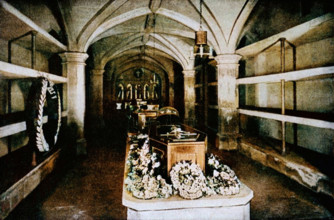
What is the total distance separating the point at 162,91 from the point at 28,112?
12886mm

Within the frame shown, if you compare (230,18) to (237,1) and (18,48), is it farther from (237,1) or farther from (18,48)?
(18,48)

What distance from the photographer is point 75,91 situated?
679 centimetres

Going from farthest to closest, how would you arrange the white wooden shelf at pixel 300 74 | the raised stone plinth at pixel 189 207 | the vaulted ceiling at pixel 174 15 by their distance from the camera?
the vaulted ceiling at pixel 174 15 < the white wooden shelf at pixel 300 74 < the raised stone plinth at pixel 189 207

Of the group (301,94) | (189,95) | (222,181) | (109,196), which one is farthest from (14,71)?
(189,95)

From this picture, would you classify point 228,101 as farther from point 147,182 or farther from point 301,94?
point 147,182

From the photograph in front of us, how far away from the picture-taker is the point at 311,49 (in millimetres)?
5434

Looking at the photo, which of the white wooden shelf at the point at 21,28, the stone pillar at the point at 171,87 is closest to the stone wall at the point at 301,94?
the white wooden shelf at the point at 21,28

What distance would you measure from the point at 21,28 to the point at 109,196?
379 cm

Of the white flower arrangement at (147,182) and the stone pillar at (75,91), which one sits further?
the stone pillar at (75,91)

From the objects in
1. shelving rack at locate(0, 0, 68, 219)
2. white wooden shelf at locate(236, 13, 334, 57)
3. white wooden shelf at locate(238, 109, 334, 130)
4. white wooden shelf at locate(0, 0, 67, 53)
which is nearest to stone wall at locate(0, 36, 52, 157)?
shelving rack at locate(0, 0, 68, 219)

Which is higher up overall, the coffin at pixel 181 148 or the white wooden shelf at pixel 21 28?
the white wooden shelf at pixel 21 28

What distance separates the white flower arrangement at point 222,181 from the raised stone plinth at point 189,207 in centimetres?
9

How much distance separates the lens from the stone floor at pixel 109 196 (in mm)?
3406

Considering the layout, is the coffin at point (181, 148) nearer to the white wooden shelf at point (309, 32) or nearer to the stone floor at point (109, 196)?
the stone floor at point (109, 196)
